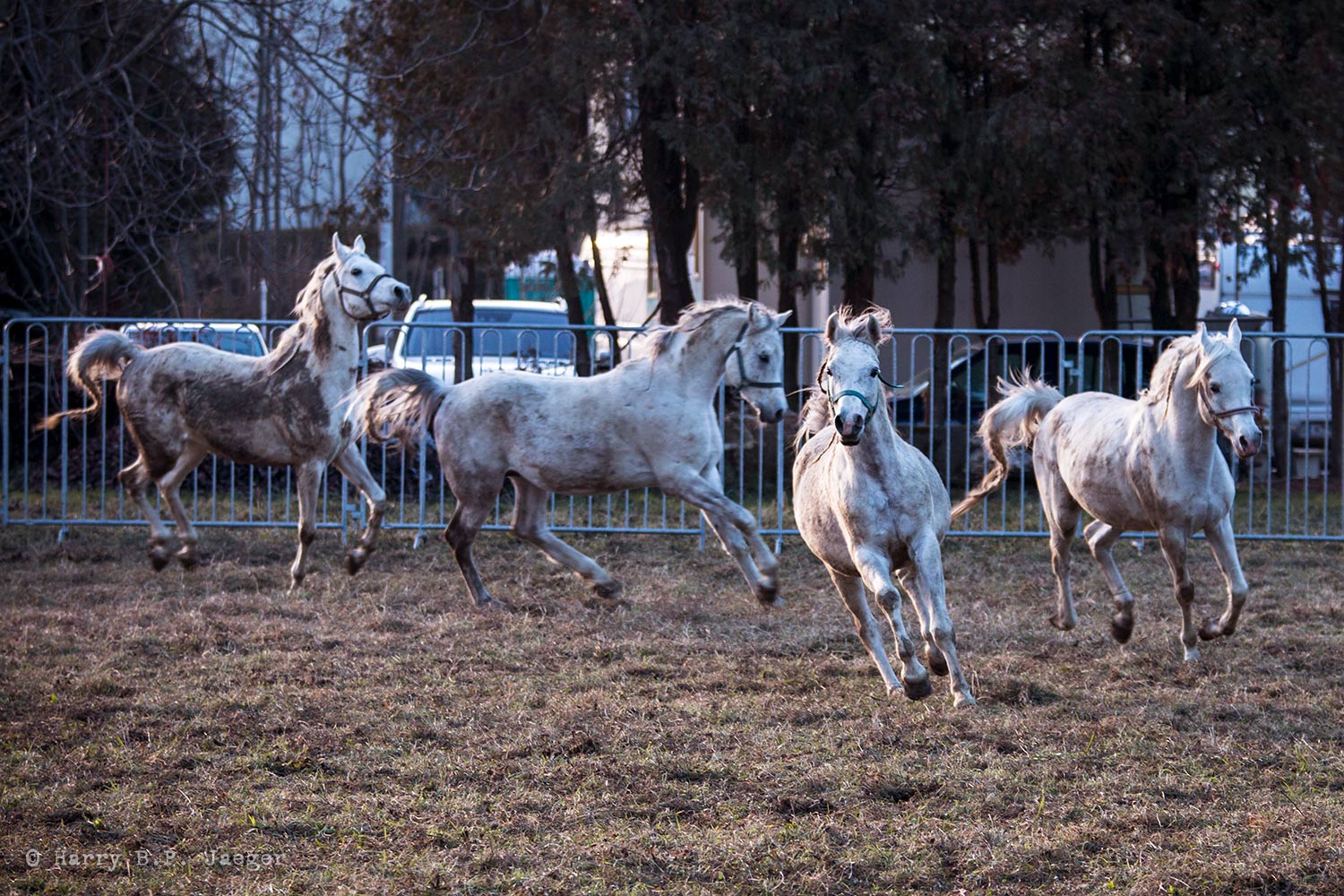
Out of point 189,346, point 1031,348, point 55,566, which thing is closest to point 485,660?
point 189,346

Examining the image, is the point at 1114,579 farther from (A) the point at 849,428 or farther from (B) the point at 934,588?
(A) the point at 849,428

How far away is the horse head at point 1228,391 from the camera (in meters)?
5.98

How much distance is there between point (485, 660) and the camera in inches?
262

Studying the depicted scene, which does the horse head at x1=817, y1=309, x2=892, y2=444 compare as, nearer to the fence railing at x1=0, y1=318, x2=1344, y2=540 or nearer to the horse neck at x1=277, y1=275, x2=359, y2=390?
the horse neck at x1=277, y1=275, x2=359, y2=390

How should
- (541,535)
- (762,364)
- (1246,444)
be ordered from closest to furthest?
(1246,444)
(762,364)
(541,535)

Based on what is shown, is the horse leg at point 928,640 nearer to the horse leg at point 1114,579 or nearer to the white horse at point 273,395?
the horse leg at point 1114,579

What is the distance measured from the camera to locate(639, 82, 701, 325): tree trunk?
47.3 ft

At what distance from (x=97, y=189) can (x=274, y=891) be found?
10.6 m

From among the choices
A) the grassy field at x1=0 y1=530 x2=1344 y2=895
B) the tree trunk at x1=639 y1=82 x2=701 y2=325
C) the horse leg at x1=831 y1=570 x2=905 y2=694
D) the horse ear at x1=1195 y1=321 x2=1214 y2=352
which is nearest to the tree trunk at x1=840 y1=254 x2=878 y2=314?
the tree trunk at x1=639 y1=82 x2=701 y2=325

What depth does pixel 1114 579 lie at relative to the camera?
22.9ft

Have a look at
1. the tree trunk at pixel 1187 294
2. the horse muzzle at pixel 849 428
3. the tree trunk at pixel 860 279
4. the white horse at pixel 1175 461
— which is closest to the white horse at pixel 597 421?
the white horse at pixel 1175 461

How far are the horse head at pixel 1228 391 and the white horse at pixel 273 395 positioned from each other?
426 cm

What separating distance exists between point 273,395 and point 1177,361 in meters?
5.03

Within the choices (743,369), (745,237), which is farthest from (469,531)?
(745,237)
